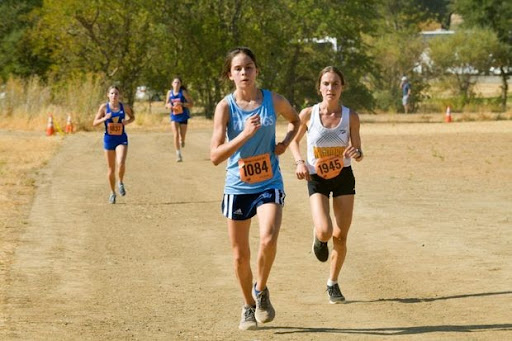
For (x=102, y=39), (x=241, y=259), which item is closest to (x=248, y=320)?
(x=241, y=259)

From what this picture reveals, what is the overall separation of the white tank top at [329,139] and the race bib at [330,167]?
0.17ft

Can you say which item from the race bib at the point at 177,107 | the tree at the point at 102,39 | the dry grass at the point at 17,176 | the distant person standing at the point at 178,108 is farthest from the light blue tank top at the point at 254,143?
the tree at the point at 102,39

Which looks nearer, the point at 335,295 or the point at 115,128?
the point at 335,295

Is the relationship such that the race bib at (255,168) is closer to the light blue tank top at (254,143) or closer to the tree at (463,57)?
the light blue tank top at (254,143)

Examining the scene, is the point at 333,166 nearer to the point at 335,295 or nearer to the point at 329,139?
the point at 329,139

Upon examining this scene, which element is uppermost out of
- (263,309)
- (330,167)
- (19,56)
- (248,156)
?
(248,156)

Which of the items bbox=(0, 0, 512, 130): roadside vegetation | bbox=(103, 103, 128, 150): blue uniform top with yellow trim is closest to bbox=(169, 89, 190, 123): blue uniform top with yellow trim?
bbox=(103, 103, 128, 150): blue uniform top with yellow trim

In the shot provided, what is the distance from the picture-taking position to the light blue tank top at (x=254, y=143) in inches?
318

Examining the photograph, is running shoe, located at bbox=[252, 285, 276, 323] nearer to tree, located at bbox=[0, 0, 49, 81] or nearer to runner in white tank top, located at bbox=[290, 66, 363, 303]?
runner in white tank top, located at bbox=[290, 66, 363, 303]

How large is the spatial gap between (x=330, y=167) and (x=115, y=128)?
835 cm

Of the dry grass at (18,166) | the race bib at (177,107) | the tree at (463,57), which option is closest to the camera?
the dry grass at (18,166)

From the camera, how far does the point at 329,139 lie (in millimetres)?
9555

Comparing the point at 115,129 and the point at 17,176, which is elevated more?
the point at 115,129

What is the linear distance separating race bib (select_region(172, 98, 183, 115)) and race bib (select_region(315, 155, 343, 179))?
1597cm
